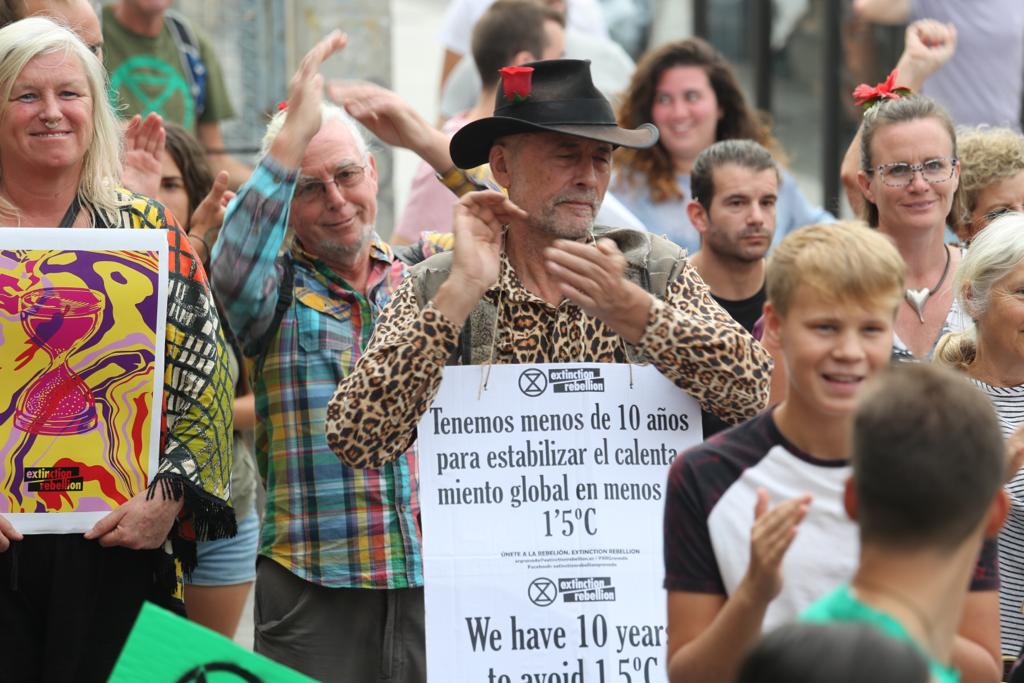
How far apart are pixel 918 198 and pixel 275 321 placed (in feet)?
7.03

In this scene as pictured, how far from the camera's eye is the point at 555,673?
3869 millimetres

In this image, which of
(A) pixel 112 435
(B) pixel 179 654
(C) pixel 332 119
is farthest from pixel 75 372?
(C) pixel 332 119

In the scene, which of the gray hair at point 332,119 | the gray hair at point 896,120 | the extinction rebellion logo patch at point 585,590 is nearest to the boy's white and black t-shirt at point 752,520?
the extinction rebellion logo patch at point 585,590

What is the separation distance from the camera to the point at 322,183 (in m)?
4.75

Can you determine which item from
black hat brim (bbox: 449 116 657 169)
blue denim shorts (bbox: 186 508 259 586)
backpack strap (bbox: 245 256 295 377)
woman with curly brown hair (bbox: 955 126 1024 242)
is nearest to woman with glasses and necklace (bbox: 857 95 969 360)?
woman with curly brown hair (bbox: 955 126 1024 242)

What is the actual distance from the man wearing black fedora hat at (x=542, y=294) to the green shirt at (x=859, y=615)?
135cm

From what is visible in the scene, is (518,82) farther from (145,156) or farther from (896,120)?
(145,156)

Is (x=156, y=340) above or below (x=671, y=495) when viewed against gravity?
above

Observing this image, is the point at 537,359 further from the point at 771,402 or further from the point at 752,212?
the point at 752,212

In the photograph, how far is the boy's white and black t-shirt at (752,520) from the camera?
2949 mm

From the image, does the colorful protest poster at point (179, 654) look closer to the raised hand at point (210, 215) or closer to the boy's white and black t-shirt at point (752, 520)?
the boy's white and black t-shirt at point (752, 520)

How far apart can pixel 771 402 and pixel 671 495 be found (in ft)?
4.91

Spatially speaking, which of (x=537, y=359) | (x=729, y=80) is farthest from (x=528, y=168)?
(x=729, y=80)

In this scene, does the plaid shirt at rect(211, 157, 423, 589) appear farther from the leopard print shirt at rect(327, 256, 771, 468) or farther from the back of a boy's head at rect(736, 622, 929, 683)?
the back of a boy's head at rect(736, 622, 929, 683)
